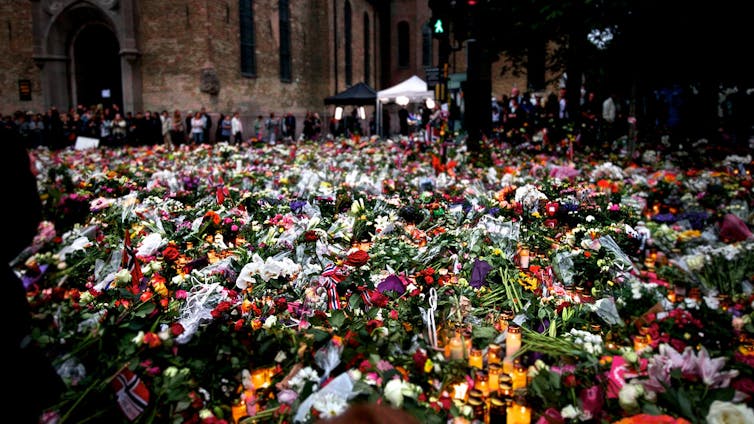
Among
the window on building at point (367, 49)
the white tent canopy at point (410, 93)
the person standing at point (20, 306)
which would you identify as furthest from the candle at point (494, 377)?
the window on building at point (367, 49)

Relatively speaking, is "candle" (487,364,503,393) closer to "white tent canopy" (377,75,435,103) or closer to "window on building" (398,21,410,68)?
"white tent canopy" (377,75,435,103)

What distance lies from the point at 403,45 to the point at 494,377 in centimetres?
4494

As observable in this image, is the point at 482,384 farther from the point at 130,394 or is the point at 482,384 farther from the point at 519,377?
the point at 130,394

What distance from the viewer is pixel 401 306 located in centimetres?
395

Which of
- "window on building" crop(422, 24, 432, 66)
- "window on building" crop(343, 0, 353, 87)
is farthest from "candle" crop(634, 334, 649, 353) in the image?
"window on building" crop(422, 24, 432, 66)

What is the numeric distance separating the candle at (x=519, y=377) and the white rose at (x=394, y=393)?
2.27 ft

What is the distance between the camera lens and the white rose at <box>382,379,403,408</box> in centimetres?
267

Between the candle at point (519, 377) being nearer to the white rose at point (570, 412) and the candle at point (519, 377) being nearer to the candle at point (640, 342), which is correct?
the white rose at point (570, 412)

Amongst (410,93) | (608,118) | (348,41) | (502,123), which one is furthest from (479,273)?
(348,41)

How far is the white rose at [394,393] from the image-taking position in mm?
2668

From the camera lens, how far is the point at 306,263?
17.2 feet

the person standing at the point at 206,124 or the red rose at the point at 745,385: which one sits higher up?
the person standing at the point at 206,124

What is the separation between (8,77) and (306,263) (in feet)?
85.1

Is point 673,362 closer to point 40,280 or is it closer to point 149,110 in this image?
point 40,280
